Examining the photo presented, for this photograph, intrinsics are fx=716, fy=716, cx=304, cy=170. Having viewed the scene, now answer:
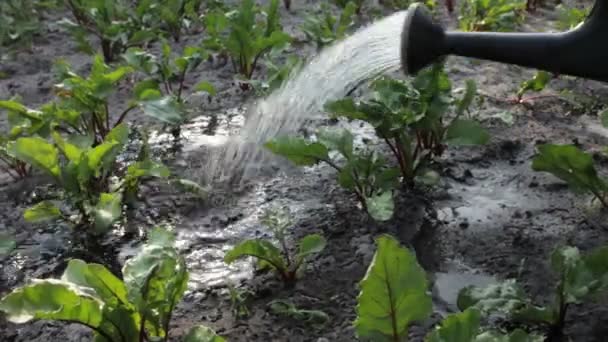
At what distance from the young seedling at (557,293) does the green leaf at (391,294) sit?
0.93 feet

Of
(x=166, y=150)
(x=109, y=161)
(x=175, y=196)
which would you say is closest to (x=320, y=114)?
(x=166, y=150)

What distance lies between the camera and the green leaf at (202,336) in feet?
6.09

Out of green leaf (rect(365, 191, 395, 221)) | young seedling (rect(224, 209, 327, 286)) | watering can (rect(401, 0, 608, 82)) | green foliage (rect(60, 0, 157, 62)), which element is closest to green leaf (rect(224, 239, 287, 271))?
young seedling (rect(224, 209, 327, 286))

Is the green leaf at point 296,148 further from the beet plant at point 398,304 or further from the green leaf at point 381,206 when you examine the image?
the beet plant at point 398,304

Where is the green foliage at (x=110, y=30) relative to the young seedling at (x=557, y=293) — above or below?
above

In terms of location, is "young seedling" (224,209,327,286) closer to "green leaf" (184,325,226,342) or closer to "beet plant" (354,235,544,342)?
"green leaf" (184,325,226,342)

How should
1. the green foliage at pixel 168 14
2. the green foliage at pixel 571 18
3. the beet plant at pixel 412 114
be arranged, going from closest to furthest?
the beet plant at pixel 412 114 → the green foliage at pixel 571 18 → the green foliage at pixel 168 14

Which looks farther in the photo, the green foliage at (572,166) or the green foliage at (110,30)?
the green foliage at (110,30)

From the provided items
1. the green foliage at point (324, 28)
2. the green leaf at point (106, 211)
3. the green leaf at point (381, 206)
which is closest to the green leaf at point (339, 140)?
the green leaf at point (381, 206)

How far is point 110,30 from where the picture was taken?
4.38m

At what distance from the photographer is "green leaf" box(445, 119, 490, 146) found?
2.76 meters

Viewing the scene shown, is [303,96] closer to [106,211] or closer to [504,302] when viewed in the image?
[106,211]

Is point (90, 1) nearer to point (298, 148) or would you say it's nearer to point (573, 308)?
point (298, 148)

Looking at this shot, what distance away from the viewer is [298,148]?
269 centimetres
